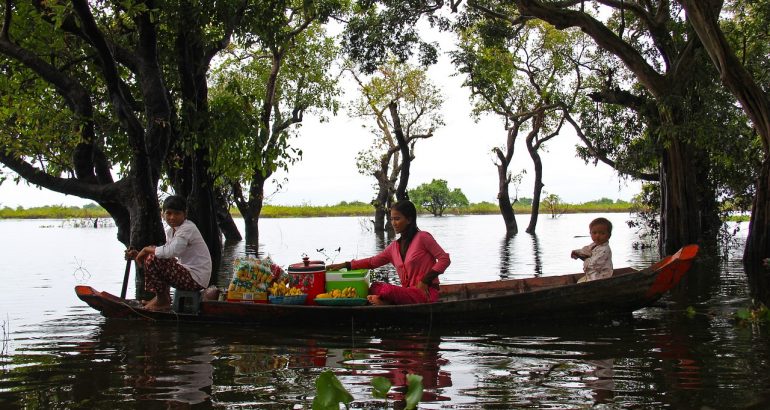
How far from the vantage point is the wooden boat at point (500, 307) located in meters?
8.12

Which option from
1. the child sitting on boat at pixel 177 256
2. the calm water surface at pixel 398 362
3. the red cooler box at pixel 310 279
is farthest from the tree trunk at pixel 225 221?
the red cooler box at pixel 310 279

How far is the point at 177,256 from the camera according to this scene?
27.6ft

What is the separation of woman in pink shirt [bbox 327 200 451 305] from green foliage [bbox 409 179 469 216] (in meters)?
50.3

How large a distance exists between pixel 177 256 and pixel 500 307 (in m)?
3.60

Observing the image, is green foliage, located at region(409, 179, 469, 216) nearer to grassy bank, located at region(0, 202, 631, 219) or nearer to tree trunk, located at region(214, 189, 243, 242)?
grassy bank, located at region(0, 202, 631, 219)

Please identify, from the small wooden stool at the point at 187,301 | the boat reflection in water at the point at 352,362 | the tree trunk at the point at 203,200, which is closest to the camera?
the boat reflection in water at the point at 352,362

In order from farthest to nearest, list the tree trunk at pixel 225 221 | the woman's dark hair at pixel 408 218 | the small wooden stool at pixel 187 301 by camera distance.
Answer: the tree trunk at pixel 225 221, the small wooden stool at pixel 187 301, the woman's dark hair at pixel 408 218

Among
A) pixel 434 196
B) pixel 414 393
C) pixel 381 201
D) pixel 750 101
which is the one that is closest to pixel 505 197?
pixel 381 201

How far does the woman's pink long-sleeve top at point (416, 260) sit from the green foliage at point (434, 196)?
165 feet

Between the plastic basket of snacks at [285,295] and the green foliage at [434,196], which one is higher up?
the green foliage at [434,196]

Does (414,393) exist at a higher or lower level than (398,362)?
higher

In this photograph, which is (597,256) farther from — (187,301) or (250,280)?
(187,301)

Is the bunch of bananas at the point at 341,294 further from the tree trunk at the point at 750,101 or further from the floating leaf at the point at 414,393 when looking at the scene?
the tree trunk at the point at 750,101

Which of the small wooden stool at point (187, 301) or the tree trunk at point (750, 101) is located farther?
the tree trunk at point (750, 101)
